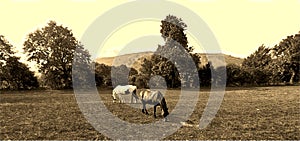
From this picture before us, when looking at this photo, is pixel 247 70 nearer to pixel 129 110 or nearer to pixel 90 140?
pixel 129 110

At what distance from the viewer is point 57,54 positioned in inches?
3150

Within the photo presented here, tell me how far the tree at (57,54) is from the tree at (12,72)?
2959 mm

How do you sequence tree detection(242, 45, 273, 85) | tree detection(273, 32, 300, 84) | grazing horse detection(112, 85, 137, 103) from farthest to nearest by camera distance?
tree detection(242, 45, 273, 85) < tree detection(273, 32, 300, 84) < grazing horse detection(112, 85, 137, 103)

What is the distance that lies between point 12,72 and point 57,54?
10.9 metres

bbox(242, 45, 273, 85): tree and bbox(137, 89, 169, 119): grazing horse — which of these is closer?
bbox(137, 89, 169, 119): grazing horse

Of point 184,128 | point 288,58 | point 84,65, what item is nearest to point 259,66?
point 288,58

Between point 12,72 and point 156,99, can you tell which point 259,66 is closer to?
point 12,72

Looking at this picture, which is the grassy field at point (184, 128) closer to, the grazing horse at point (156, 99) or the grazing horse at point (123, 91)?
the grazing horse at point (156, 99)

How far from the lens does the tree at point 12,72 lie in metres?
75.6

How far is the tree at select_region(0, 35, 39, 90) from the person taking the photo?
75.6 metres

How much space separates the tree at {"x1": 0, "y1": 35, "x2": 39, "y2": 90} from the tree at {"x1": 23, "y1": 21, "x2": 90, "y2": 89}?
296 cm

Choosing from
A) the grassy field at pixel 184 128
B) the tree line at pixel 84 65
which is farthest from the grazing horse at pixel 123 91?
the tree line at pixel 84 65

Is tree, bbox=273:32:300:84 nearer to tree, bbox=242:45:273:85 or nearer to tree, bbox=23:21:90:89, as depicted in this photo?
tree, bbox=242:45:273:85

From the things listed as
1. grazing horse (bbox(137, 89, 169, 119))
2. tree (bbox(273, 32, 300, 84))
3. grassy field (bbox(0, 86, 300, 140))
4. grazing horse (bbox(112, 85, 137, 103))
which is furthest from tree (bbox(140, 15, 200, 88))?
grazing horse (bbox(137, 89, 169, 119))
